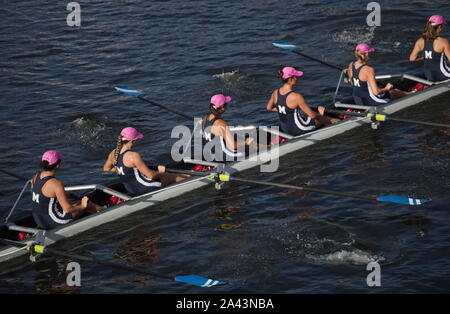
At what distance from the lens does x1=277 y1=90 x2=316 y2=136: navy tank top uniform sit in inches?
731

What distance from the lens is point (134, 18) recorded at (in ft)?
106

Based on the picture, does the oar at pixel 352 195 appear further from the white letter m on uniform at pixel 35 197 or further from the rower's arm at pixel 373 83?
the rower's arm at pixel 373 83

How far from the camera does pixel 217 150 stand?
58.3ft

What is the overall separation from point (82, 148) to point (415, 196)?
31.9 ft

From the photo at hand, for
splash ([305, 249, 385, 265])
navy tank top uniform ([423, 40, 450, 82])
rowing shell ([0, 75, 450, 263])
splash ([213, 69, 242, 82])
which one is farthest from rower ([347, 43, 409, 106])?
splash ([305, 249, 385, 265])

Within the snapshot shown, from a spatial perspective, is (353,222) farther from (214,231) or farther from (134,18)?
(134,18)

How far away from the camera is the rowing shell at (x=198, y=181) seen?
1531 centimetres

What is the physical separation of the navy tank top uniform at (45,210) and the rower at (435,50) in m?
11.4

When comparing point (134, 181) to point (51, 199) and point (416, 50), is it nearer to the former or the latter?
point (51, 199)

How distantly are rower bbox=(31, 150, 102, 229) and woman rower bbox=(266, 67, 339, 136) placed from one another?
5.69 m
